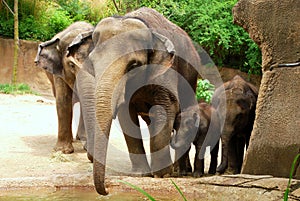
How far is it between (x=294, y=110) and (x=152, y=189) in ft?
5.14

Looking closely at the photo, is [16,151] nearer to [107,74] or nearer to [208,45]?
[107,74]

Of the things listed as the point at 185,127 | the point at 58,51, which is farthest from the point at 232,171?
the point at 58,51

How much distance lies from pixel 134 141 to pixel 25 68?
42.3ft

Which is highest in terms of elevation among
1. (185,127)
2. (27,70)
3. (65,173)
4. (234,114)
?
(234,114)

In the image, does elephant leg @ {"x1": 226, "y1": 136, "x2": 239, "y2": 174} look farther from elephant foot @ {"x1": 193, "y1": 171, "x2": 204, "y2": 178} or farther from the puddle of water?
the puddle of water

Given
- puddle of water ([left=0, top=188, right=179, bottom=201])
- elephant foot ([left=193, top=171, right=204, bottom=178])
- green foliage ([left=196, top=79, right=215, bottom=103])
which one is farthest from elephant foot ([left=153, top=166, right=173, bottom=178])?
green foliage ([left=196, top=79, right=215, bottom=103])

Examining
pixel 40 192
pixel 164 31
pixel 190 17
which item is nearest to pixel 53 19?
pixel 190 17

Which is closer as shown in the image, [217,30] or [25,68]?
[217,30]

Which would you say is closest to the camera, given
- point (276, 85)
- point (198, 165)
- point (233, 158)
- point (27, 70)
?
point (276, 85)

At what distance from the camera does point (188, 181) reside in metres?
5.54

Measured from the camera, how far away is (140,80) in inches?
258

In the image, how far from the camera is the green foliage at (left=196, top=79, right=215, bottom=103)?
50.4ft

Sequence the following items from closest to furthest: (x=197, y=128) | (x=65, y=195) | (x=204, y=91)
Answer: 1. (x=65, y=195)
2. (x=197, y=128)
3. (x=204, y=91)

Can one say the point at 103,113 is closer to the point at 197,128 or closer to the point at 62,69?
the point at 197,128
